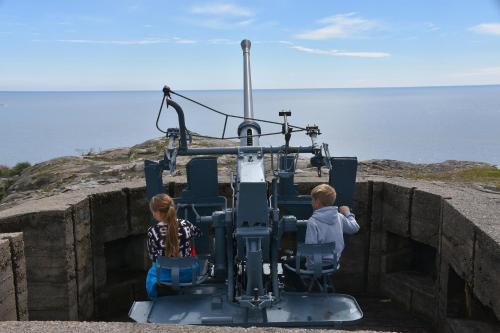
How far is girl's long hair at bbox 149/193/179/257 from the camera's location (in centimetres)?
434

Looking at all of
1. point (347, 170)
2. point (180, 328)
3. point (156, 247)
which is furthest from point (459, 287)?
point (180, 328)

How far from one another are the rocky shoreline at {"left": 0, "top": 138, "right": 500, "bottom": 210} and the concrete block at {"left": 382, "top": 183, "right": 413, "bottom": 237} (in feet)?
3.58

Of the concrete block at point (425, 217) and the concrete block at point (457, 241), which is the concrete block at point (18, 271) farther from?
the concrete block at point (425, 217)

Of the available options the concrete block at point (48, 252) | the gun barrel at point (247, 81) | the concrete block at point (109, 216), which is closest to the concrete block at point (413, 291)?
the gun barrel at point (247, 81)

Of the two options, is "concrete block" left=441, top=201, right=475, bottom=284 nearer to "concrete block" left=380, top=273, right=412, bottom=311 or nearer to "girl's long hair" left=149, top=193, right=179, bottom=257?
"concrete block" left=380, top=273, right=412, bottom=311

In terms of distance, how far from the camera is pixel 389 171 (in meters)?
10.4

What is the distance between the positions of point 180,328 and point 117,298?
→ 13.0 feet

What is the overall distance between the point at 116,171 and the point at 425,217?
5306 mm

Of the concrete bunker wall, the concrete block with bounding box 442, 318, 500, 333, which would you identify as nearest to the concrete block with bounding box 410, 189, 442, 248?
the concrete bunker wall

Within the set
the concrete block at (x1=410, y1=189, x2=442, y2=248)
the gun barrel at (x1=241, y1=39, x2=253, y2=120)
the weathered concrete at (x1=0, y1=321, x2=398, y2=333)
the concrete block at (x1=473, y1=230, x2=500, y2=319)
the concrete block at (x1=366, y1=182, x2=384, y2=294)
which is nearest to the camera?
the weathered concrete at (x1=0, y1=321, x2=398, y2=333)

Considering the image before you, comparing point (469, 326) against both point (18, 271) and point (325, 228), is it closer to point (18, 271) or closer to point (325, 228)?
point (325, 228)

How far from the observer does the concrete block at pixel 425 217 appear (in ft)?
19.4

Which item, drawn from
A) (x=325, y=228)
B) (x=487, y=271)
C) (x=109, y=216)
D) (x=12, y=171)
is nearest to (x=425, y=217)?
(x=487, y=271)

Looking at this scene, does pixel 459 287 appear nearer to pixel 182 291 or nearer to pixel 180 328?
pixel 182 291
